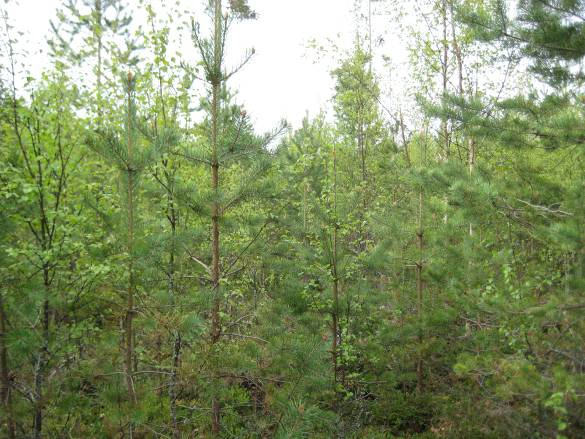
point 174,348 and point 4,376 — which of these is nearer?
point 4,376

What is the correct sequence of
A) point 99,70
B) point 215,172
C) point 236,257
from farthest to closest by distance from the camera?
point 99,70 < point 236,257 < point 215,172

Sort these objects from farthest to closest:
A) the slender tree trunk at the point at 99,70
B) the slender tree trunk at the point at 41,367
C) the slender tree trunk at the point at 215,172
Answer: the slender tree trunk at the point at 99,70 < the slender tree trunk at the point at 215,172 < the slender tree trunk at the point at 41,367

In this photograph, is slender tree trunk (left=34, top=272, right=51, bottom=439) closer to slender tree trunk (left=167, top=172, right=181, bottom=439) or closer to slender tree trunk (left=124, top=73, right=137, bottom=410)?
slender tree trunk (left=124, top=73, right=137, bottom=410)

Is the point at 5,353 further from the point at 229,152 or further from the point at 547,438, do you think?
the point at 547,438

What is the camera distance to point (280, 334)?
4.70m

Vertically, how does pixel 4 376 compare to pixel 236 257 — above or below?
below

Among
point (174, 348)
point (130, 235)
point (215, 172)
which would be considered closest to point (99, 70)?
point (215, 172)

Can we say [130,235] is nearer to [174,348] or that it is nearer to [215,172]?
[215,172]

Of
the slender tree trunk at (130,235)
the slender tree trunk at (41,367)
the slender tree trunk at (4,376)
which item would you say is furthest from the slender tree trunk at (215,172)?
the slender tree trunk at (4,376)

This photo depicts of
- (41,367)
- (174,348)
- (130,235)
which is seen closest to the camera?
(130,235)

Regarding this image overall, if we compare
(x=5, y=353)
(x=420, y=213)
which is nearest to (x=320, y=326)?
(x=420, y=213)

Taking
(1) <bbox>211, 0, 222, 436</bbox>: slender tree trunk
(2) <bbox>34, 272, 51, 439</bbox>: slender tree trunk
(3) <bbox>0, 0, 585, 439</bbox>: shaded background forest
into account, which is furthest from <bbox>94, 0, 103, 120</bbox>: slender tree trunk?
(2) <bbox>34, 272, 51, 439</bbox>: slender tree trunk

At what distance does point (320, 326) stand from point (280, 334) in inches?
80.4

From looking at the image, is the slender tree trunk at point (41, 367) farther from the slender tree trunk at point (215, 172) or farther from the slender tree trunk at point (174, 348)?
the slender tree trunk at point (215, 172)
